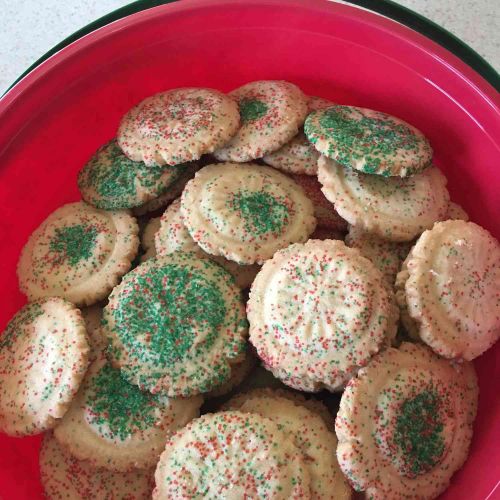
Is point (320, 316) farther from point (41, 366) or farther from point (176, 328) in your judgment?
point (41, 366)

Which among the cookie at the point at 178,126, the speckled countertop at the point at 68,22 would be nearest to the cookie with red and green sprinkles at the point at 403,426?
the cookie at the point at 178,126

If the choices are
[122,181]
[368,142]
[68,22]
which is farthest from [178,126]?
[68,22]

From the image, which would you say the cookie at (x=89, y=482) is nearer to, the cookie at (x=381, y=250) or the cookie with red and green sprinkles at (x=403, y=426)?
the cookie with red and green sprinkles at (x=403, y=426)

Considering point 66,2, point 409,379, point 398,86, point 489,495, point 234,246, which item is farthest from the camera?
point 66,2

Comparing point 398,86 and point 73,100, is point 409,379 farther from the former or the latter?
point 73,100

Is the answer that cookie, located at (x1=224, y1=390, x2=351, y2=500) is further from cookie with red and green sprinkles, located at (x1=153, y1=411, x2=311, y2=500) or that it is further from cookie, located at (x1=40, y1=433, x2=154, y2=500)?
cookie, located at (x1=40, y1=433, x2=154, y2=500)

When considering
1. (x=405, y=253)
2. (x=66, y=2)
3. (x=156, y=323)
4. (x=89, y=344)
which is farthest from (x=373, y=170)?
(x=66, y=2)
